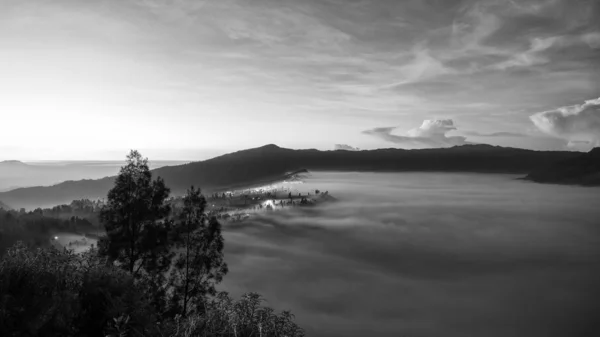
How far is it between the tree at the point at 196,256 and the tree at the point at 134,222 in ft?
12.5

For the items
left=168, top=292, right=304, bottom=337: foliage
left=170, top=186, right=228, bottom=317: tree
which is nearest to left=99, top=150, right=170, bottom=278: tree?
→ left=170, top=186, right=228, bottom=317: tree

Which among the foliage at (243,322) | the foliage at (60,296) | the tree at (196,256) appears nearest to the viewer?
the foliage at (60,296)

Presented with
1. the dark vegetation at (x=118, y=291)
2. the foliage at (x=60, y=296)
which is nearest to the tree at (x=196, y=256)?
the dark vegetation at (x=118, y=291)

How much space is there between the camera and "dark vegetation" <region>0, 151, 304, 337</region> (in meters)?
17.9

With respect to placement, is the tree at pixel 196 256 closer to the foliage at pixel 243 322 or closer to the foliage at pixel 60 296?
the foliage at pixel 60 296

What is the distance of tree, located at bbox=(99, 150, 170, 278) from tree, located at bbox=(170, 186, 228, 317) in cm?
380

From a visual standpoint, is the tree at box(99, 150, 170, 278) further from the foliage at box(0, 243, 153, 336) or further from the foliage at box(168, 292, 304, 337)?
the foliage at box(168, 292, 304, 337)

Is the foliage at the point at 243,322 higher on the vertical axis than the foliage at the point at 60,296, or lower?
lower

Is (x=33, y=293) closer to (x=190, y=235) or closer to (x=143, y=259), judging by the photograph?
(x=143, y=259)

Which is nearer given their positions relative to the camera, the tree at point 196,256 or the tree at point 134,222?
the tree at point 134,222

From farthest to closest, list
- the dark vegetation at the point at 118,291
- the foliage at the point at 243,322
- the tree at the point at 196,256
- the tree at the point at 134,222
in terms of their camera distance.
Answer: the tree at the point at 196,256, the tree at the point at 134,222, the foliage at the point at 243,322, the dark vegetation at the point at 118,291

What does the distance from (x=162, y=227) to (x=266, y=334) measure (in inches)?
1009

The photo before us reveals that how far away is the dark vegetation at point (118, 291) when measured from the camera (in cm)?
1794

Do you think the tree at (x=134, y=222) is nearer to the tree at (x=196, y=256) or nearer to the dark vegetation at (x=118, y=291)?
the dark vegetation at (x=118, y=291)
